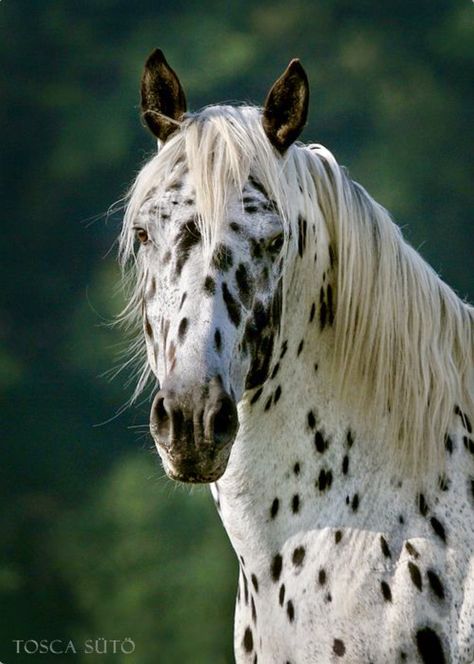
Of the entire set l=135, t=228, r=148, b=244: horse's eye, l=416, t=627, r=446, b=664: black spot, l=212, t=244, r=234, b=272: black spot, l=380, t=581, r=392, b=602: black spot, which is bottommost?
l=416, t=627, r=446, b=664: black spot

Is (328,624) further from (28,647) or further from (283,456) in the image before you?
(28,647)

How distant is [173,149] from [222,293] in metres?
0.30

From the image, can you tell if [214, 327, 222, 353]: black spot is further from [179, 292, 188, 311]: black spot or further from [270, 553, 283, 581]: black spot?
[270, 553, 283, 581]: black spot

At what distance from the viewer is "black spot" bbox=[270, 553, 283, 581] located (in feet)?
5.16

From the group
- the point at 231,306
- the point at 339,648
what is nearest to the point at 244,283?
the point at 231,306

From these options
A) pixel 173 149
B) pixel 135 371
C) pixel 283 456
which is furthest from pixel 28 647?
pixel 173 149

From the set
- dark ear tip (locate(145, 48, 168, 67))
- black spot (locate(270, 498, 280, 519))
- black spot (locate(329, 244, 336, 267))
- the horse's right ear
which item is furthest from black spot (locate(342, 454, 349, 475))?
dark ear tip (locate(145, 48, 168, 67))

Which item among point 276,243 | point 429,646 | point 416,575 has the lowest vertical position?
point 429,646

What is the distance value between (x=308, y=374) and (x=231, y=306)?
0.24 meters

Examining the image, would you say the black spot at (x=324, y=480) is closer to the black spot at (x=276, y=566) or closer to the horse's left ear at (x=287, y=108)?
the black spot at (x=276, y=566)

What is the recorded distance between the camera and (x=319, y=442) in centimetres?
160

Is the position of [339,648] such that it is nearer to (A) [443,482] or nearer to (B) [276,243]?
(A) [443,482]

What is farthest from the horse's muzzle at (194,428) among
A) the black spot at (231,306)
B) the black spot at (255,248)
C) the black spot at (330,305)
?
the black spot at (330,305)

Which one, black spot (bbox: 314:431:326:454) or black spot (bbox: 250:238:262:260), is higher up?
black spot (bbox: 250:238:262:260)
